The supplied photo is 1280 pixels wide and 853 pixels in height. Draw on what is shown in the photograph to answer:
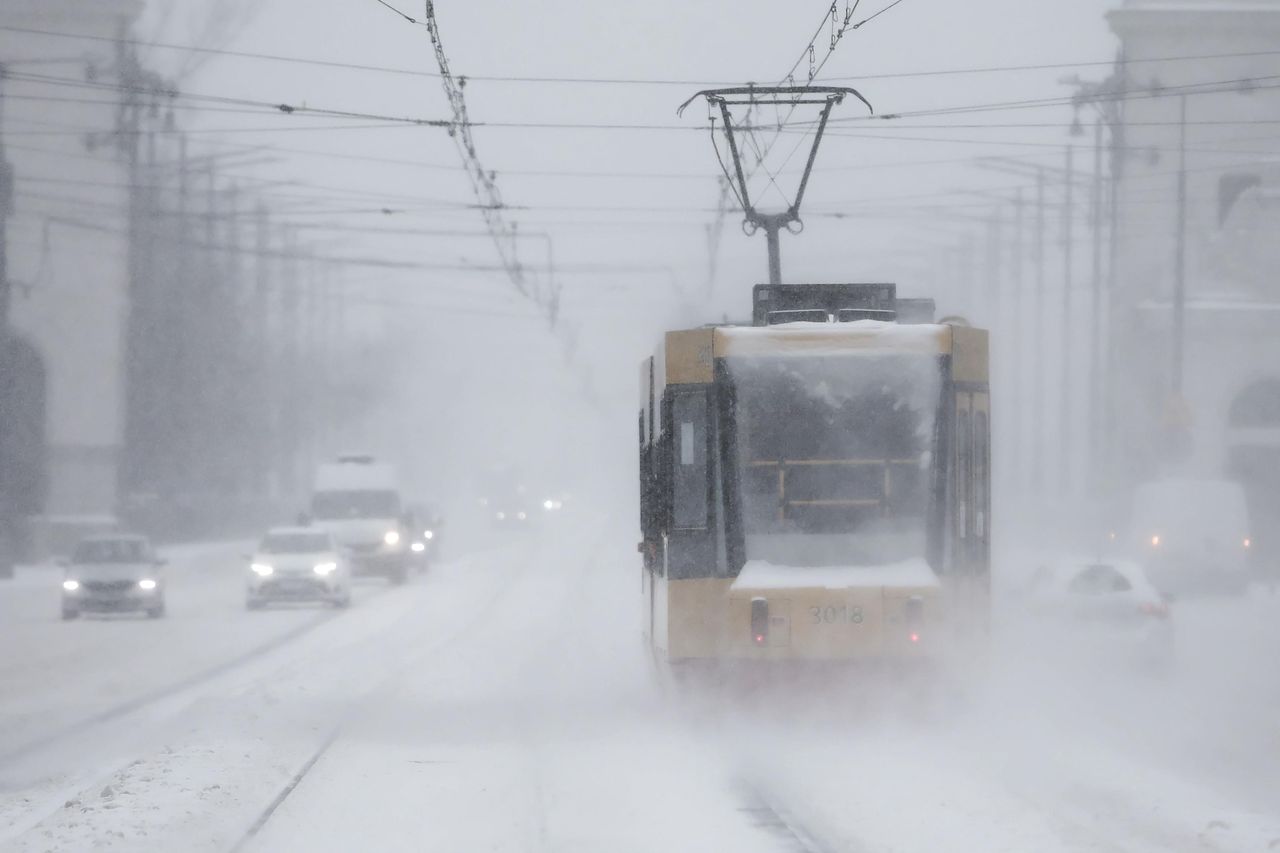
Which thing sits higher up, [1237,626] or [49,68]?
[49,68]

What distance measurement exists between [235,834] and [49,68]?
167 feet

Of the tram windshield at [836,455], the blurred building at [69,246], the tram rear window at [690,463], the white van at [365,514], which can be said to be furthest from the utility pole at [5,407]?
the tram windshield at [836,455]

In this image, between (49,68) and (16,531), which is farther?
(49,68)

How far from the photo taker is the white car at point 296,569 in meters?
38.4

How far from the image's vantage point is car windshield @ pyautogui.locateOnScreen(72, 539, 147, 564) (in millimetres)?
35562

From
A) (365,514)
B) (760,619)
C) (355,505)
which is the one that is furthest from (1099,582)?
(355,505)

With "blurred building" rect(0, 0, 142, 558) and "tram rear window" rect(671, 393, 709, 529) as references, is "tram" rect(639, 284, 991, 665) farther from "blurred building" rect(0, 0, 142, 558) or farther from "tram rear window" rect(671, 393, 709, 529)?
"blurred building" rect(0, 0, 142, 558)

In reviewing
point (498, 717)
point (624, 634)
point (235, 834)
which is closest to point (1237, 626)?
point (624, 634)

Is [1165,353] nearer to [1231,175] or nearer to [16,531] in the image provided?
[1231,175]

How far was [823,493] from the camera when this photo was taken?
15.6 m

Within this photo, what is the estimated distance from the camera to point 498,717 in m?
17.2

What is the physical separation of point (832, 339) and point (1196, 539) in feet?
80.3

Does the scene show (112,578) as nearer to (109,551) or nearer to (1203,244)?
(109,551)

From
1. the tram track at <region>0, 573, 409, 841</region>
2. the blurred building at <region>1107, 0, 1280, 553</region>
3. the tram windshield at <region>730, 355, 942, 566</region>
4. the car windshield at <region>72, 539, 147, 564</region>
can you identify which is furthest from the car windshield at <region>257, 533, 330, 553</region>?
the tram windshield at <region>730, 355, 942, 566</region>
